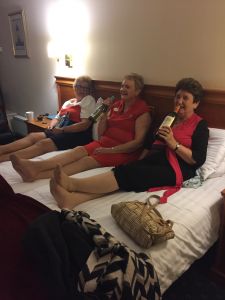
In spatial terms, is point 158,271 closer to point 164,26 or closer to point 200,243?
point 200,243

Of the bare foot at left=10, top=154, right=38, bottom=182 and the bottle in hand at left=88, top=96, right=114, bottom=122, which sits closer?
the bare foot at left=10, top=154, right=38, bottom=182

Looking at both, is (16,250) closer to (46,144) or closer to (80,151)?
(80,151)

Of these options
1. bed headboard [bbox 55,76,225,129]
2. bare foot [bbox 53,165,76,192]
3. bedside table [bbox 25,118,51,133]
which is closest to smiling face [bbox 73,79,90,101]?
bed headboard [bbox 55,76,225,129]

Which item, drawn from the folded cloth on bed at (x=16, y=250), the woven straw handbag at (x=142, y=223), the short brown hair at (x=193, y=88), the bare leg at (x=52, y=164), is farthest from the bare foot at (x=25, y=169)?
the short brown hair at (x=193, y=88)

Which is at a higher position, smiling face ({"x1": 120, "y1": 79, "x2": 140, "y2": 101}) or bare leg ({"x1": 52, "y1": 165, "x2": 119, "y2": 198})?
smiling face ({"x1": 120, "y1": 79, "x2": 140, "y2": 101})

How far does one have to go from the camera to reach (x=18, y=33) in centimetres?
362

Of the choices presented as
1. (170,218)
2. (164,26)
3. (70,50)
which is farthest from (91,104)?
(170,218)

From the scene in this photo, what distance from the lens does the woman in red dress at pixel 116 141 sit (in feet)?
6.24

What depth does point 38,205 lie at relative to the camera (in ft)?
4.33

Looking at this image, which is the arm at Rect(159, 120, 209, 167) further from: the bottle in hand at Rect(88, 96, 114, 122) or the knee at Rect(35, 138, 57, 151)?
the knee at Rect(35, 138, 57, 151)

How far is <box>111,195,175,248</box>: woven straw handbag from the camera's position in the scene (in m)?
1.13

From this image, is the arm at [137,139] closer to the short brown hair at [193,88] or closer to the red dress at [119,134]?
the red dress at [119,134]

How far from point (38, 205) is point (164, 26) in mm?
1601

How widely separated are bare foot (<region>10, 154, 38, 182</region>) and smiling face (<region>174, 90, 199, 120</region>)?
1051 millimetres
